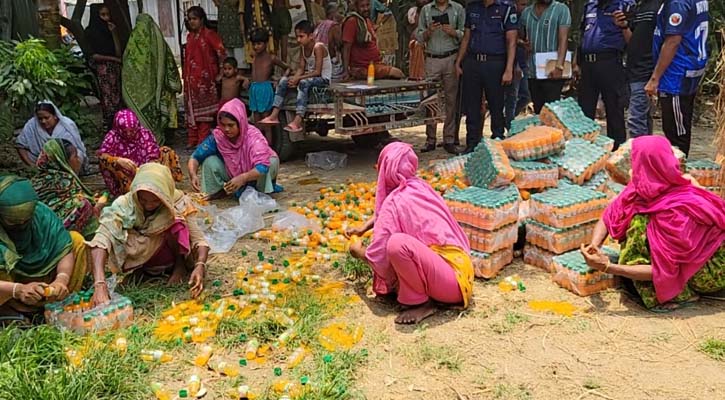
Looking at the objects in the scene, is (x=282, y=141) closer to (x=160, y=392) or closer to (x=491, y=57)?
(x=491, y=57)

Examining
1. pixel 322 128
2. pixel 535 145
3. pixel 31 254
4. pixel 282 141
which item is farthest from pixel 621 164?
pixel 322 128

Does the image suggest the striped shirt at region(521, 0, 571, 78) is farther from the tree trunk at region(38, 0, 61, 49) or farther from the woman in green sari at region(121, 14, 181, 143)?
the tree trunk at region(38, 0, 61, 49)

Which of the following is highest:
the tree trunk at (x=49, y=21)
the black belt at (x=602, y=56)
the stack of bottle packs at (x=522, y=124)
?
the tree trunk at (x=49, y=21)

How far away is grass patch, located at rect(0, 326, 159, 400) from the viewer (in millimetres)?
3148

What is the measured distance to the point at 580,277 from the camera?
448cm

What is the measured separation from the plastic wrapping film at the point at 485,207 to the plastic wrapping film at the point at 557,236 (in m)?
0.19

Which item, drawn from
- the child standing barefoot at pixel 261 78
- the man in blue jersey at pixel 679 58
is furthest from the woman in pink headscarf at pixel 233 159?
the man in blue jersey at pixel 679 58

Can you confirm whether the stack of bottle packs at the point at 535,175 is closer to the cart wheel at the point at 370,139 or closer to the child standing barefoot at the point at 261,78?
the child standing barefoot at the point at 261,78

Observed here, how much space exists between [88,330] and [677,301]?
379 centimetres

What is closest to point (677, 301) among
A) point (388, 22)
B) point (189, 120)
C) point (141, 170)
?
point (141, 170)

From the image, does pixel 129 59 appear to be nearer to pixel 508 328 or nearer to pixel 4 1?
pixel 4 1

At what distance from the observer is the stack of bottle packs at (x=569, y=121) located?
20.3ft

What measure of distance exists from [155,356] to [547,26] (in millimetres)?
5956

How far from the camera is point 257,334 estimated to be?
3996mm
